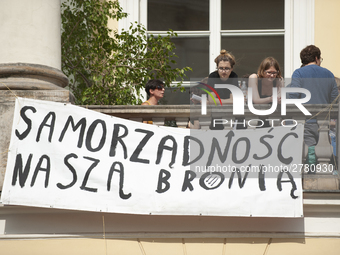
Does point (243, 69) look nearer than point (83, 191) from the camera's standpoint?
No

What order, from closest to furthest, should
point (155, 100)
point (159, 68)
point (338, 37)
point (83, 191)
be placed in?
point (83, 191) → point (155, 100) → point (159, 68) → point (338, 37)

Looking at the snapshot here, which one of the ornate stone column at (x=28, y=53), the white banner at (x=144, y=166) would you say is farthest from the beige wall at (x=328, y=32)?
the ornate stone column at (x=28, y=53)

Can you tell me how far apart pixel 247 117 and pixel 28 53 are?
243 cm

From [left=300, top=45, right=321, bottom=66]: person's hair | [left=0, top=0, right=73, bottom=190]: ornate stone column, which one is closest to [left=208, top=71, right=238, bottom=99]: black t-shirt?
[left=300, top=45, right=321, bottom=66]: person's hair

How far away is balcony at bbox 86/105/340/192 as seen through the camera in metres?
5.12

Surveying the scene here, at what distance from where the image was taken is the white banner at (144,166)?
5059 mm

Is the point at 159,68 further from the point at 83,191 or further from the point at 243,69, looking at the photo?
the point at 83,191

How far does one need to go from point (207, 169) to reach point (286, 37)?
3.89 m

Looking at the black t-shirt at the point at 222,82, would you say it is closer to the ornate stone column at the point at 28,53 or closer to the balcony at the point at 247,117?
the balcony at the point at 247,117

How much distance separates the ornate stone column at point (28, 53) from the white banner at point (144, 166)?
0.32m

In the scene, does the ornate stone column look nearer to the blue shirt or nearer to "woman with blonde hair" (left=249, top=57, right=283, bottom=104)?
"woman with blonde hair" (left=249, top=57, right=283, bottom=104)

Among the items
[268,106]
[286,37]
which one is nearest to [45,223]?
[268,106]

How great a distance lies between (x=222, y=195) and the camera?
5.08 metres

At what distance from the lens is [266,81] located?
213 inches
